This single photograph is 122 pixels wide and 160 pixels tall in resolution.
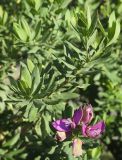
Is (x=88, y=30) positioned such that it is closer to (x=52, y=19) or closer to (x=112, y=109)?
(x=52, y=19)

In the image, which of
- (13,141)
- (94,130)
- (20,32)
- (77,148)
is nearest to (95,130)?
(94,130)

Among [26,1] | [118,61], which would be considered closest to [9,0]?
[26,1]

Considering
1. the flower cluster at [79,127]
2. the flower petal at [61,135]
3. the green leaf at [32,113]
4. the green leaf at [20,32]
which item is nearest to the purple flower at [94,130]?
the flower cluster at [79,127]

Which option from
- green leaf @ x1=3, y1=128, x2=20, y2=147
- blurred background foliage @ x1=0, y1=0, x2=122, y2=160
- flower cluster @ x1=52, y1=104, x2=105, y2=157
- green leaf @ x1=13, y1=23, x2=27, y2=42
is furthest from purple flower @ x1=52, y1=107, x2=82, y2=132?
green leaf @ x1=3, y1=128, x2=20, y2=147

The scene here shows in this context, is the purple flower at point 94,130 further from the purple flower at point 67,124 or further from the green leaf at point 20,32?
the green leaf at point 20,32

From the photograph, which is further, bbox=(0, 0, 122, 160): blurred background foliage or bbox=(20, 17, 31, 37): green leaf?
bbox=(20, 17, 31, 37): green leaf

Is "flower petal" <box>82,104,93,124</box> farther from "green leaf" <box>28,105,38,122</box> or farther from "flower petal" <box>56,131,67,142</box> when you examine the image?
"green leaf" <box>28,105,38,122</box>
